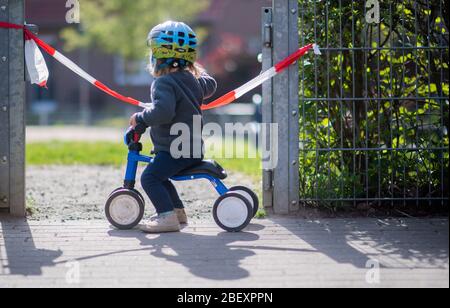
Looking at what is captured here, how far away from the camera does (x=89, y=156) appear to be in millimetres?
11969

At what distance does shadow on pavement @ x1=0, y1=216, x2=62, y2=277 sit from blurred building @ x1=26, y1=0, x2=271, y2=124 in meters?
23.9

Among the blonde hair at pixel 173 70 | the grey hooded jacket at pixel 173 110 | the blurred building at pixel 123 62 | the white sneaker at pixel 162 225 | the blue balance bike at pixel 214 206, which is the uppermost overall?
the blurred building at pixel 123 62

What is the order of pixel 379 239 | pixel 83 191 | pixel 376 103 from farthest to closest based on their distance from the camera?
1. pixel 83 191
2. pixel 376 103
3. pixel 379 239

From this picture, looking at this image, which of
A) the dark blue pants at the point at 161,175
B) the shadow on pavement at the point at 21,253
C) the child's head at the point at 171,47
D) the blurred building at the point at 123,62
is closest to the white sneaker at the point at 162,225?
the dark blue pants at the point at 161,175

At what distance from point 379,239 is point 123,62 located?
27.3m

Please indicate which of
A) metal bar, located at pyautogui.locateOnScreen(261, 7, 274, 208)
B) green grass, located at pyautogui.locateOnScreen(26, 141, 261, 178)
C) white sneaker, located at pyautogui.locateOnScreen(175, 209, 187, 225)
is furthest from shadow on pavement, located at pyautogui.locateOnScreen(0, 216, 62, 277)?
green grass, located at pyautogui.locateOnScreen(26, 141, 261, 178)

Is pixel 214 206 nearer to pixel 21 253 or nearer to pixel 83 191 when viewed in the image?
pixel 21 253

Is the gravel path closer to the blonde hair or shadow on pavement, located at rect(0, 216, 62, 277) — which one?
shadow on pavement, located at rect(0, 216, 62, 277)

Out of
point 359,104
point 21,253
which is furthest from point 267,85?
point 21,253

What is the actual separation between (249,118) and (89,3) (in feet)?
35.6

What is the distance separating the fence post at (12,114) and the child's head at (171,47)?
4.04 feet

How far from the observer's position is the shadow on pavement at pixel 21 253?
16.9 ft

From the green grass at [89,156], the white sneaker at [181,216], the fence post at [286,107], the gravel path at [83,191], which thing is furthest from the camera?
the green grass at [89,156]

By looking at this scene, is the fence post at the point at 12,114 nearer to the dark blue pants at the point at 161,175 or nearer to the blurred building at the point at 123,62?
the dark blue pants at the point at 161,175
